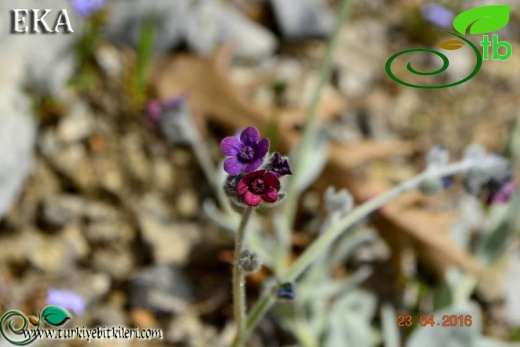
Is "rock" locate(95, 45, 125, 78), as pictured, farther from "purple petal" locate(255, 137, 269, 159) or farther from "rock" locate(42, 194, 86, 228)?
"purple petal" locate(255, 137, 269, 159)

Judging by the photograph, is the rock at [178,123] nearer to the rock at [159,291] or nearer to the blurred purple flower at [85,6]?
the rock at [159,291]

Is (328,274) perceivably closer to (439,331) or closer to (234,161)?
(439,331)

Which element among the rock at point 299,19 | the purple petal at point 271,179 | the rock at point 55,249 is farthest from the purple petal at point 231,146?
the rock at point 299,19

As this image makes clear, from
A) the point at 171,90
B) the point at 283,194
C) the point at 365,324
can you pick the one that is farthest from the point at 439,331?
the point at 171,90

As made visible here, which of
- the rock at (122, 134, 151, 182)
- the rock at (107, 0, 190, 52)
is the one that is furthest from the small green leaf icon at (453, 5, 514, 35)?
the rock at (122, 134, 151, 182)

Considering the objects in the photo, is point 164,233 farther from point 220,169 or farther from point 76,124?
point 76,124

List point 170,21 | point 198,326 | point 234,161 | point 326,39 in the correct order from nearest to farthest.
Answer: point 234,161
point 198,326
point 170,21
point 326,39
